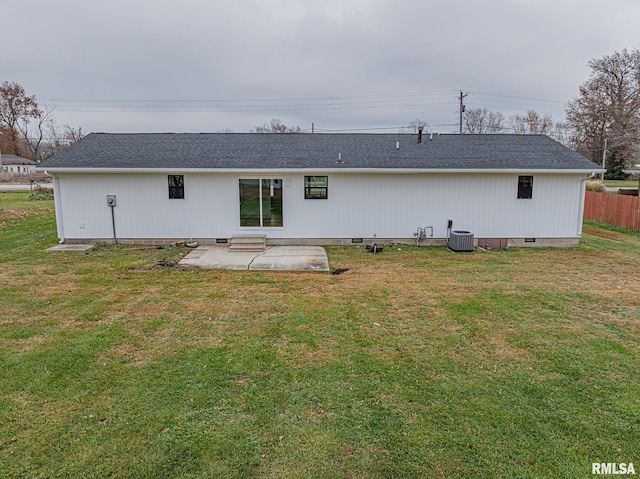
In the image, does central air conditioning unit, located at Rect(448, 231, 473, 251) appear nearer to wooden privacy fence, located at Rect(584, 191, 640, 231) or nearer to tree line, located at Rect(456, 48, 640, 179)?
wooden privacy fence, located at Rect(584, 191, 640, 231)

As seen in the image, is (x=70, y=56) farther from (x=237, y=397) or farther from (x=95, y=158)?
(x=237, y=397)

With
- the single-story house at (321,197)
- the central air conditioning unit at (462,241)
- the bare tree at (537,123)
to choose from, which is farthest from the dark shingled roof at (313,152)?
the bare tree at (537,123)

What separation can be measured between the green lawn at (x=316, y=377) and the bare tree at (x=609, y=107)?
3434 centimetres

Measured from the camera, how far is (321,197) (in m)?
11.2

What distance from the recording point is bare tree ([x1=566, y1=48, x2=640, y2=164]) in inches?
1265

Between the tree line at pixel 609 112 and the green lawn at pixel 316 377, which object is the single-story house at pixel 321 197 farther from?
the tree line at pixel 609 112

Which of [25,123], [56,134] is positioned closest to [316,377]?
[56,134]

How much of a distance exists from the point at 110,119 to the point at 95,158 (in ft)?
127

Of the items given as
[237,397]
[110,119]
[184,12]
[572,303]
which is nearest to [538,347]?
[572,303]

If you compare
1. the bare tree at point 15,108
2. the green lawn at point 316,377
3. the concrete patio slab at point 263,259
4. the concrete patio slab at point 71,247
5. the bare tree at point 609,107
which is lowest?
the green lawn at point 316,377

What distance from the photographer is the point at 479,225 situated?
1143 centimetres

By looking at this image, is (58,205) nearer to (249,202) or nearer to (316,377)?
(249,202)

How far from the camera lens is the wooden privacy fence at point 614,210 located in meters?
14.7

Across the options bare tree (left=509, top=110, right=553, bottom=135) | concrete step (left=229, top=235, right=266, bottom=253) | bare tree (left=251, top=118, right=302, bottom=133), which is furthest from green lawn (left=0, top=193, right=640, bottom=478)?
bare tree (left=251, top=118, right=302, bottom=133)
